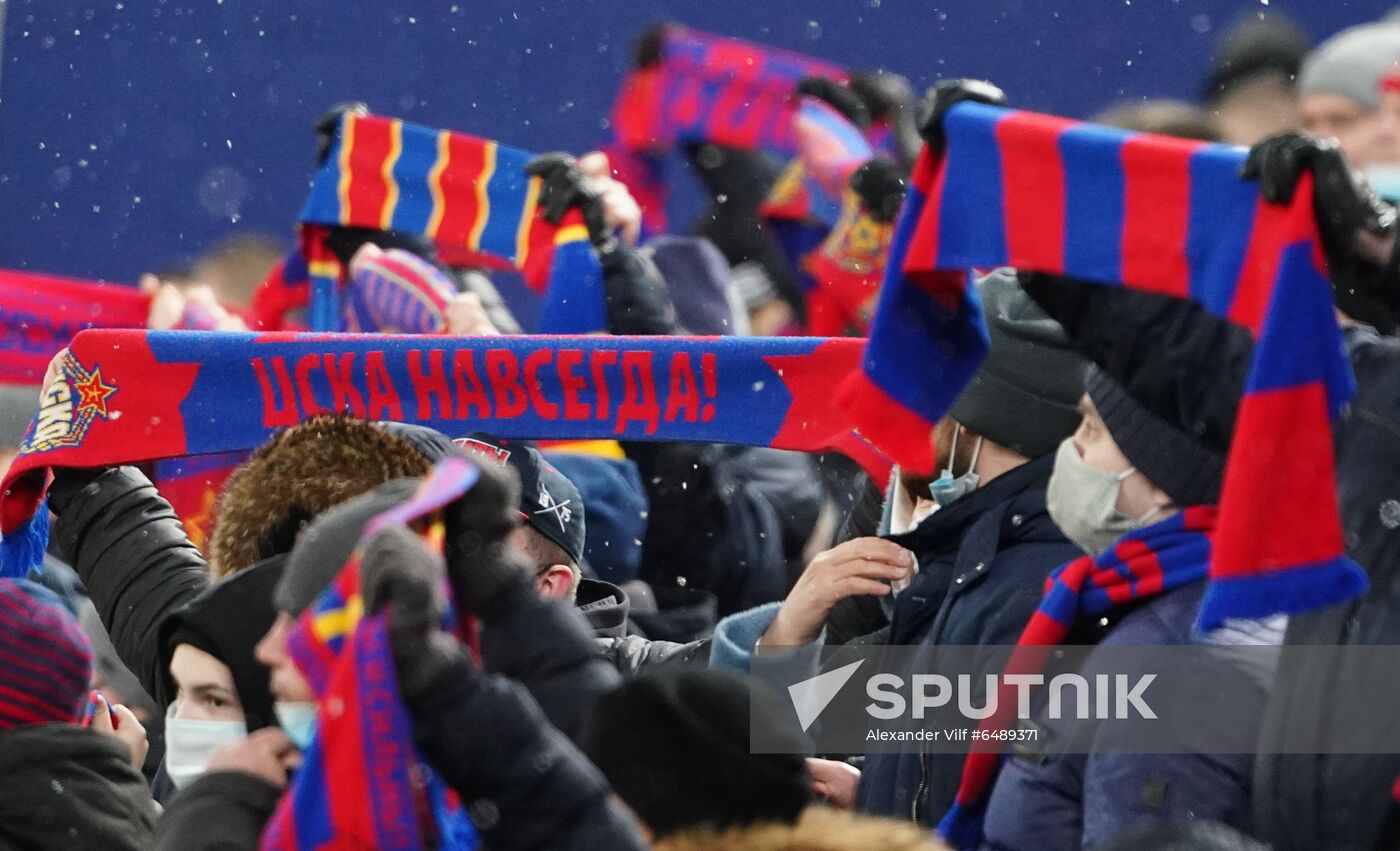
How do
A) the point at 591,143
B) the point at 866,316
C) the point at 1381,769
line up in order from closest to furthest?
the point at 1381,769
the point at 866,316
the point at 591,143

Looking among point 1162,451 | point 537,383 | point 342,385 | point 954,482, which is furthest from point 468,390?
point 1162,451

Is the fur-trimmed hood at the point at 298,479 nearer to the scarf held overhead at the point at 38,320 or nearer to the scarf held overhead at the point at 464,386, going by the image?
the scarf held overhead at the point at 464,386

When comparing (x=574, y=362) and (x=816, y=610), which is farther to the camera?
(x=574, y=362)

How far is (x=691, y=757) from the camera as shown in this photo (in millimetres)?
2113

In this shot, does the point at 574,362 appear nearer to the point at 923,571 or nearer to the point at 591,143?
the point at 923,571

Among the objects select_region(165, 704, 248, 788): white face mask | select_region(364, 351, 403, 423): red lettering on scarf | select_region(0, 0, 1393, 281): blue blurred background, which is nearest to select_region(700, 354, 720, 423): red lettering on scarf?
select_region(364, 351, 403, 423): red lettering on scarf

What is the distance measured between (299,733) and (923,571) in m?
1.25

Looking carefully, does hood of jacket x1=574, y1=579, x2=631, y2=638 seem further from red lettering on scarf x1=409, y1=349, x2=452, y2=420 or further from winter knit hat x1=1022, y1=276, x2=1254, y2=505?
winter knit hat x1=1022, y1=276, x2=1254, y2=505

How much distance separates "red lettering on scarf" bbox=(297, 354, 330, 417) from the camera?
3.72 metres

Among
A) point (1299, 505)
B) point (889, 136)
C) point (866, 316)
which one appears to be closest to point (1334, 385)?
point (1299, 505)

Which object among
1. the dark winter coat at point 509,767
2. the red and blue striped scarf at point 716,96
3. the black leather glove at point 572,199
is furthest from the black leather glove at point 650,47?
the dark winter coat at point 509,767

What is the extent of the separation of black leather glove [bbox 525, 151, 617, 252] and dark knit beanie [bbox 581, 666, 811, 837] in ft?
8.39

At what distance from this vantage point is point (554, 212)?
474cm

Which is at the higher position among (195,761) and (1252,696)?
(1252,696)
